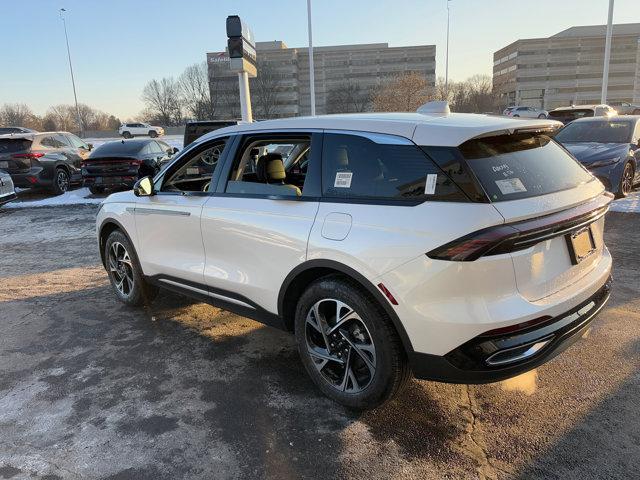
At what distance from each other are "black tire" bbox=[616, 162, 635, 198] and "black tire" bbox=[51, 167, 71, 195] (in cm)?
1348

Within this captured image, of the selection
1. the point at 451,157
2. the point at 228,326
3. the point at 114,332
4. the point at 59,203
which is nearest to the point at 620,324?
the point at 451,157

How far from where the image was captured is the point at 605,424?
2.75m

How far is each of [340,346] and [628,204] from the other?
8120 millimetres

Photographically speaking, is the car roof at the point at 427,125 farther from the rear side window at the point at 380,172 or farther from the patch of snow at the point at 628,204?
the patch of snow at the point at 628,204

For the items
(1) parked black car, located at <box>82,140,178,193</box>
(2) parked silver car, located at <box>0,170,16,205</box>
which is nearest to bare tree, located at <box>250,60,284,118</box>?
(1) parked black car, located at <box>82,140,178,193</box>

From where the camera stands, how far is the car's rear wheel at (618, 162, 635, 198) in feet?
29.6

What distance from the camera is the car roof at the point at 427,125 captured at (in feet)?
8.41

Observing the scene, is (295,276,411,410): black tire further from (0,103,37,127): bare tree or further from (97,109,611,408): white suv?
(0,103,37,127): bare tree

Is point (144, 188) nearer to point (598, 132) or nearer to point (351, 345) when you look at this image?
point (351, 345)

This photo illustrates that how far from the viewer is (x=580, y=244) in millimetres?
2725

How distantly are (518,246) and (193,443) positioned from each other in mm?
2058

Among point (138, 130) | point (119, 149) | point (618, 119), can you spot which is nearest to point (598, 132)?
point (618, 119)

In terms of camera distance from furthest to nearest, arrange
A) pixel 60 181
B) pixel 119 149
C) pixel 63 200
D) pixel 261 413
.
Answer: pixel 60 181, pixel 63 200, pixel 119 149, pixel 261 413

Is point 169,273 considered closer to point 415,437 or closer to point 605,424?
point 415,437
